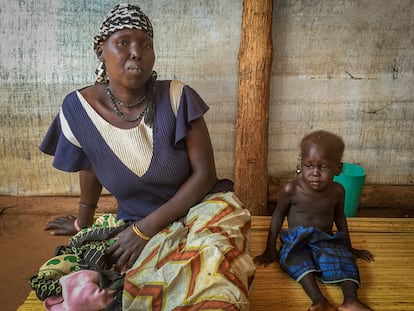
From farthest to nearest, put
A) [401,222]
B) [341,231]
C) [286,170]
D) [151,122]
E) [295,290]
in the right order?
[286,170] → [401,222] → [341,231] → [295,290] → [151,122]

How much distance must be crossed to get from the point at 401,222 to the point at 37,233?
91.8 inches

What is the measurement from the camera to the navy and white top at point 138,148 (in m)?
1.61

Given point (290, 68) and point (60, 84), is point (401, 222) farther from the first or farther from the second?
point (60, 84)

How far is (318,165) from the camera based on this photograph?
1802 mm

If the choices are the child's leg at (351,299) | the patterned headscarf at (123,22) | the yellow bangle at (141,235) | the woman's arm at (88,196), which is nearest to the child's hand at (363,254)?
the child's leg at (351,299)

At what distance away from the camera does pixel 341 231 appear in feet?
6.48

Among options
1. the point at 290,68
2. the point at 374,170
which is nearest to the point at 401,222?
the point at 374,170

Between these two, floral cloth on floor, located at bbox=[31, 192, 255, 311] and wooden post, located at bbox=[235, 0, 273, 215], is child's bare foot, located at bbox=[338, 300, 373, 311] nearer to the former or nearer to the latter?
floral cloth on floor, located at bbox=[31, 192, 255, 311]

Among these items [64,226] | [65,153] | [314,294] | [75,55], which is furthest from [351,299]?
[75,55]

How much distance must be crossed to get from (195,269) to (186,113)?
61 centimetres

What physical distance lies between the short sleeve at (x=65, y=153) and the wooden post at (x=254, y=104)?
125 cm

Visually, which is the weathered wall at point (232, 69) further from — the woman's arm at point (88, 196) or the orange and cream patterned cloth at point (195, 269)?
the orange and cream patterned cloth at point (195, 269)

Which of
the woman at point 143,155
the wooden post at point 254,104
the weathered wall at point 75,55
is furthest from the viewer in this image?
the weathered wall at point 75,55

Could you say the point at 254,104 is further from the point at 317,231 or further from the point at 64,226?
the point at 64,226
